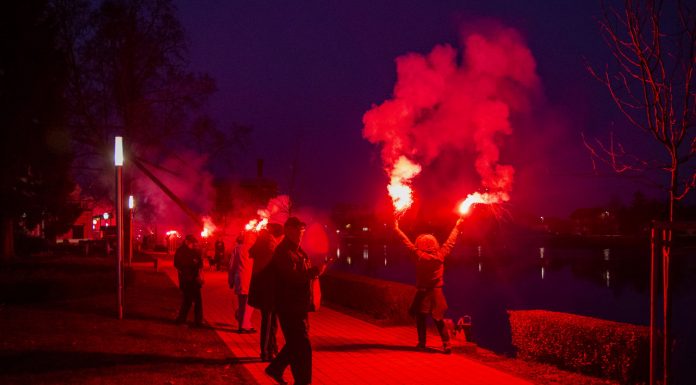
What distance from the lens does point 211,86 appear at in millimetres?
32812

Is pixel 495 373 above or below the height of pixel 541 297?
above

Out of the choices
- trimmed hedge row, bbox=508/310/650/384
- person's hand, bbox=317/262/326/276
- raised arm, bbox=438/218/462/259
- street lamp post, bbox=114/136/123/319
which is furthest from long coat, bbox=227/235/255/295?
trimmed hedge row, bbox=508/310/650/384

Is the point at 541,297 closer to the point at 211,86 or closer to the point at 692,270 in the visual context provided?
the point at 211,86

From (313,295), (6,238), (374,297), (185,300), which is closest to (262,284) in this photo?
(313,295)

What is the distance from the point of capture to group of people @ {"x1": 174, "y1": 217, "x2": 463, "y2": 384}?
773 centimetres

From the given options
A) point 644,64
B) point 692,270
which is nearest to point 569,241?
point 692,270

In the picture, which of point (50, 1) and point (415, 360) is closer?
point (415, 360)

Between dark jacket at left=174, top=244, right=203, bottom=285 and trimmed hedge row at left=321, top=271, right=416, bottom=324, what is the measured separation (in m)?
4.18

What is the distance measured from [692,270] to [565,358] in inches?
2152

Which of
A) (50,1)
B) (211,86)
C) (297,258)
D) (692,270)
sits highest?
(50,1)

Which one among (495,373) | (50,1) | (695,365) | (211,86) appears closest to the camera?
(495,373)

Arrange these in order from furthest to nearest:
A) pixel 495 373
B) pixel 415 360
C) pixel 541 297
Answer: pixel 541 297, pixel 415 360, pixel 495 373

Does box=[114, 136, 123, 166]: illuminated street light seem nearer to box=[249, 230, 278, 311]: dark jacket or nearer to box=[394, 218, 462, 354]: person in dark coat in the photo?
box=[249, 230, 278, 311]: dark jacket

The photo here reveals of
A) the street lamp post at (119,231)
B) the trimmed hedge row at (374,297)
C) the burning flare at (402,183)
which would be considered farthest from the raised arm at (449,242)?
the street lamp post at (119,231)
